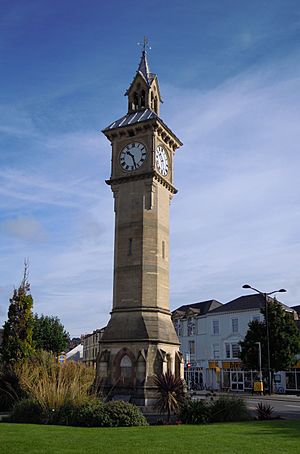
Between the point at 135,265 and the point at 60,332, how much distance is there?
24.8 metres

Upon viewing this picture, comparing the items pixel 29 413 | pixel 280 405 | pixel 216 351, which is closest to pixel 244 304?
pixel 216 351

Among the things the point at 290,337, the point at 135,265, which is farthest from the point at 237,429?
the point at 290,337

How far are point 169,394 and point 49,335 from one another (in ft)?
108

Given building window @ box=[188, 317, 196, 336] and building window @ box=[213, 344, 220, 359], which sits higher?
building window @ box=[188, 317, 196, 336]

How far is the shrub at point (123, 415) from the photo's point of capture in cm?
1642

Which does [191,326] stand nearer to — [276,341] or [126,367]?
[276,341]

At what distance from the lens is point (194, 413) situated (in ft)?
59.0

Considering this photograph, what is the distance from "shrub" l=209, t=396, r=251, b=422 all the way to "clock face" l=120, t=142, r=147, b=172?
16.5 meters

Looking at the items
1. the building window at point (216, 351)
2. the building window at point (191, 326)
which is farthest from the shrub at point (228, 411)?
the building window at point (191, 326)

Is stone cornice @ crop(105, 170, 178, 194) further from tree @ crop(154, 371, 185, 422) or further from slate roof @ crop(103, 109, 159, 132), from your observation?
tree @ crop(154, 371, 185, 422)

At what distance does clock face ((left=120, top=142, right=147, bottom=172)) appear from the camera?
31406mm

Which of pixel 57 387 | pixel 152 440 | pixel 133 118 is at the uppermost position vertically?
pixel 133 118

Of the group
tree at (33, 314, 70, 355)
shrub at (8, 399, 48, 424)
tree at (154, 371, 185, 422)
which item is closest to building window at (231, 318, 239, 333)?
tree at (33, 314, 70, 355)

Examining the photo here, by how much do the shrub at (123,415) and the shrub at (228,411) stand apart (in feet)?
9.75
